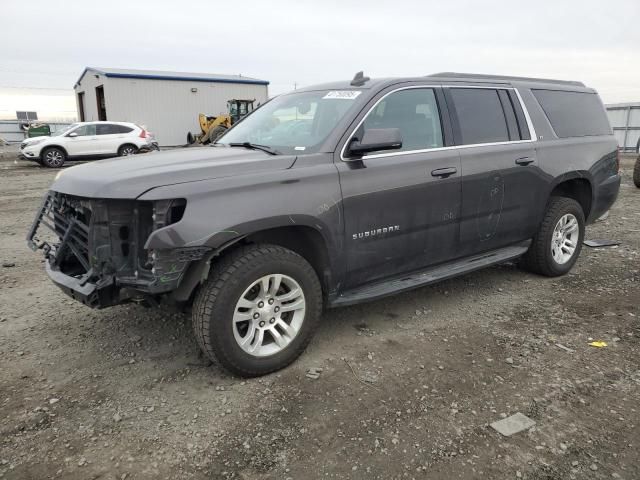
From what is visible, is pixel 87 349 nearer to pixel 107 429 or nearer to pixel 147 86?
pixel 107 429

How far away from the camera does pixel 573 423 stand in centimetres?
279

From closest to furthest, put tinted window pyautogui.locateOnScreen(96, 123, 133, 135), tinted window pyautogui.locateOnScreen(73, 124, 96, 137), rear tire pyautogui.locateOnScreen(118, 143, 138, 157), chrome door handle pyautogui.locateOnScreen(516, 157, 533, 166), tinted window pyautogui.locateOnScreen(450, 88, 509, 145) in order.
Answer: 1. tinted window pyautogui.locateOnScreen(450, 88, 509, 145)
2. chrome door handle pyautogui.locateOnScreen(516, 157, 533, 166)
3. tinted window pyautogui.locateOnScreen(73, 124, 96, 137)
4. tinted window pyautogui.locateOnScreen(96, 123, 133, 135)
5. rear tire pyautogui.locateOnScreen(118, 143, 138, 157)

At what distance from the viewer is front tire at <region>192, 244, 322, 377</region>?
300 cm

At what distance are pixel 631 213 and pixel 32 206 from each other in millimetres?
10946

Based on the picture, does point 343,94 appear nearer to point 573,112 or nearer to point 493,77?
point 493,77

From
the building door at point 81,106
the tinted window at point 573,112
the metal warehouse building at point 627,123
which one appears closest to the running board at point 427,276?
the tinted window at point 573,112

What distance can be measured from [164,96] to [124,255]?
98.0 feet

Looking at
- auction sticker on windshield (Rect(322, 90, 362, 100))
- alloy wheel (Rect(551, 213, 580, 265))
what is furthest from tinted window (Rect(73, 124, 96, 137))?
alloy wheel (Rect(551, 213, 580, 265))

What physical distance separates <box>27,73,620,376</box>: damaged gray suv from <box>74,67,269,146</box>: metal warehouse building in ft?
91.4

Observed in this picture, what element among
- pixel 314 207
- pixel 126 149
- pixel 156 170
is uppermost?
pixel 126 149

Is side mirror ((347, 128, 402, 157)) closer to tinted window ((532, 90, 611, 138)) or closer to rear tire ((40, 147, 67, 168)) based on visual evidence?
tinted window ((532, 90, 611, 138))

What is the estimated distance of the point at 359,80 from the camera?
156 inches

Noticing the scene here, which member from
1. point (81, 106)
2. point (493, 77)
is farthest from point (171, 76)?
point (493, 77)

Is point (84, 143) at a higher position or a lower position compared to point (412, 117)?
higher
